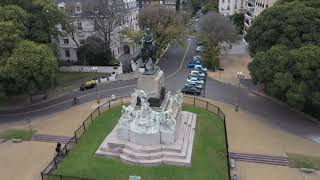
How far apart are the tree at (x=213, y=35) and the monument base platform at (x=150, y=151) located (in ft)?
94.4

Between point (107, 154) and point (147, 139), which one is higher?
point (147, 139)

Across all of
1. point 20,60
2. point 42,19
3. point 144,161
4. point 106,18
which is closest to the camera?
point 144,161

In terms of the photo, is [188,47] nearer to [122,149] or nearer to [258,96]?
[258,96]

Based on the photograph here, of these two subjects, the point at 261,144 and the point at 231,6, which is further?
the point at 231,6

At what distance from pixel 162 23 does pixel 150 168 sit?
34.6 m

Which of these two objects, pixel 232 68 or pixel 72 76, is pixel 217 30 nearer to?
pixel 232 68

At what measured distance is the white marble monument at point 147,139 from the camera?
25094 millimetres

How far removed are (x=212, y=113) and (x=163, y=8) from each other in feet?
84.9

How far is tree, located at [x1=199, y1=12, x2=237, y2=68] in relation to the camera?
5366cm

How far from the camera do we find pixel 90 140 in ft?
95.9

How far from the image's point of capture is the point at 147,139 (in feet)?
84.4

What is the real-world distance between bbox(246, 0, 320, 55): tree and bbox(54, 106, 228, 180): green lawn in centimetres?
1546

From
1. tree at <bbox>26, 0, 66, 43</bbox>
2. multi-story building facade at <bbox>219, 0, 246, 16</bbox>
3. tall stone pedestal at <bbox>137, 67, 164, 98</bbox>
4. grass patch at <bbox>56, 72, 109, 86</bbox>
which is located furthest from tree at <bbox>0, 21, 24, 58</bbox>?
multi-story building facade at <bbox>219, 0, 246, 16</bbox>

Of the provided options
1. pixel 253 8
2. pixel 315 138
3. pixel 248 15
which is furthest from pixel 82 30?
pixel 315 138
